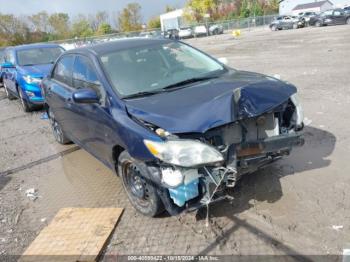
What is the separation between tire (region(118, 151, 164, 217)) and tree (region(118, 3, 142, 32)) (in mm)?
82027

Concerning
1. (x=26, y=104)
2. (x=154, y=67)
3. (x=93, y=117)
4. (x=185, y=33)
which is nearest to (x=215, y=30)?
(x=185, y=33)

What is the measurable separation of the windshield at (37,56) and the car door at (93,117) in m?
5.57

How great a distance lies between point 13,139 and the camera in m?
7.48

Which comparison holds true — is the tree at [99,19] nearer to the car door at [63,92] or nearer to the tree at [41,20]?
the tree at [41,20]

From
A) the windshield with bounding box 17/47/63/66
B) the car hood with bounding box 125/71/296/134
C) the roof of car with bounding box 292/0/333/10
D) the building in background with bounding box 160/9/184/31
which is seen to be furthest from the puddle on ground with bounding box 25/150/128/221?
the roof of car with bounding box 292/0/333/10

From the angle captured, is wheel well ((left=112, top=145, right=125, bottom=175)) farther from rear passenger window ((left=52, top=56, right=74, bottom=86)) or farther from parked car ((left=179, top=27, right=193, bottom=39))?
parked car ((left=179, top=27, right=193, bottom=39))

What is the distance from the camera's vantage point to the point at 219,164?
3.17 meters

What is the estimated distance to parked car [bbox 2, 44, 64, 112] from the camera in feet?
29.4

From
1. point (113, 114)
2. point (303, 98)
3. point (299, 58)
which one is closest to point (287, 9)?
point (299, 58)

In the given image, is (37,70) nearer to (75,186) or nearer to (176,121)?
(75,186)

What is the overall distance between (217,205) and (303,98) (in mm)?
4586

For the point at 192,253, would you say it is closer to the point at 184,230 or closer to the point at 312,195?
the point at 184,230

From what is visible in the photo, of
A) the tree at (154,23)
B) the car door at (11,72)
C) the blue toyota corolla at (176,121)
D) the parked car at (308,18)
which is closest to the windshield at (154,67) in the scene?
the blue toyota corolla at (176,121)

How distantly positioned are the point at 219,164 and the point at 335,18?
1365 inches
